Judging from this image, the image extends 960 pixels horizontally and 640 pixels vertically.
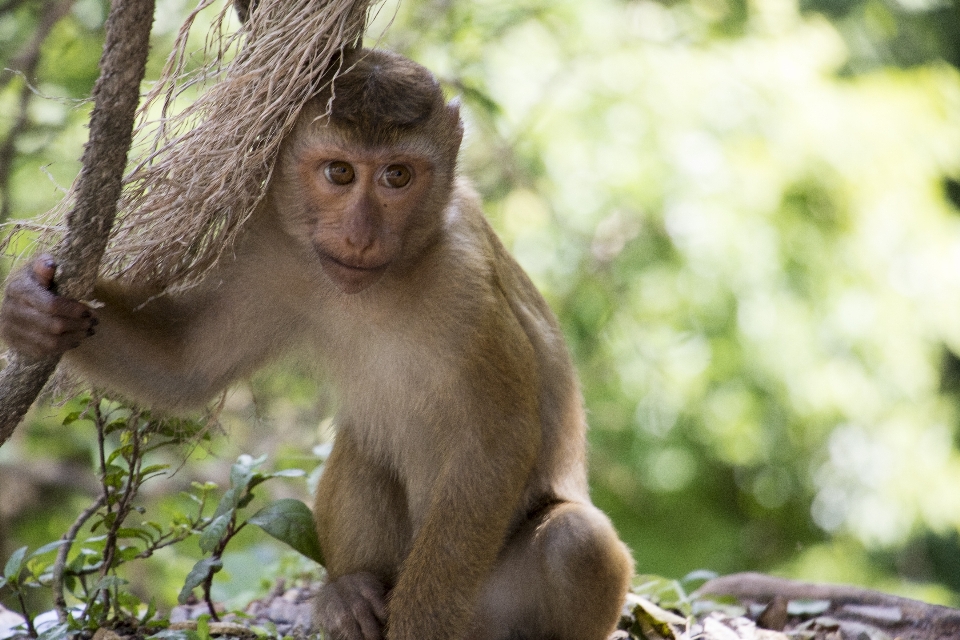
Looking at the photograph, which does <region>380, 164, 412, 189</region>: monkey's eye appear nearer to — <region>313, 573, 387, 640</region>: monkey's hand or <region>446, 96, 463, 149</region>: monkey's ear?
<region>446, 96, 463, 149</region>: monkey's ear

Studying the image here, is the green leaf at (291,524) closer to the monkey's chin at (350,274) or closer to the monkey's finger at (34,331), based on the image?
the monkey's chin at (350,274)

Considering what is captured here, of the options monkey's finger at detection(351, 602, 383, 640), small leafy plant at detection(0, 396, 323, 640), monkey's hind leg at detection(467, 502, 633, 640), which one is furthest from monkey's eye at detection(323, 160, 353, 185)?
monkey's finger at detection(351, 602, 383, 640)

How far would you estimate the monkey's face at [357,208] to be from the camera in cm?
351

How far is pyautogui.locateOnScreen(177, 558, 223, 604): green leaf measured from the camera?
376 centimetres

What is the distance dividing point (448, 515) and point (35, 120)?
14.3 feet

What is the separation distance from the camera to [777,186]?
289 inches

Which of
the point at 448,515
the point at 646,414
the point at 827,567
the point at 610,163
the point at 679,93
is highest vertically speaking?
the point at 679,93

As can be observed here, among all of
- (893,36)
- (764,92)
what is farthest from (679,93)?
(893,36)

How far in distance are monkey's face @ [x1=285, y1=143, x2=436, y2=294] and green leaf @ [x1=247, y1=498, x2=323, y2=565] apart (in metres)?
0.98

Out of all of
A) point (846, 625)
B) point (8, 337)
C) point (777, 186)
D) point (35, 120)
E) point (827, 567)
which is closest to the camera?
point (8, 337)

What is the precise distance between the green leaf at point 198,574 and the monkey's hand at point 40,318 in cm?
105

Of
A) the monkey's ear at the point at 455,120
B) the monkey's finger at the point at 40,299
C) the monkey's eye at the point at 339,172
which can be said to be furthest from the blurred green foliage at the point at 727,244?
the monkey's finger at the point at 40,299

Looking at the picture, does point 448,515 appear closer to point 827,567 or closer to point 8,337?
point 8,337

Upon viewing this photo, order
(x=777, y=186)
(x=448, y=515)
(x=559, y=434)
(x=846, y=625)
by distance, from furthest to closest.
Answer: (x=777, y=186)
(x=846, y=625)
(x=559, y=434)
(x=448, y=515)
